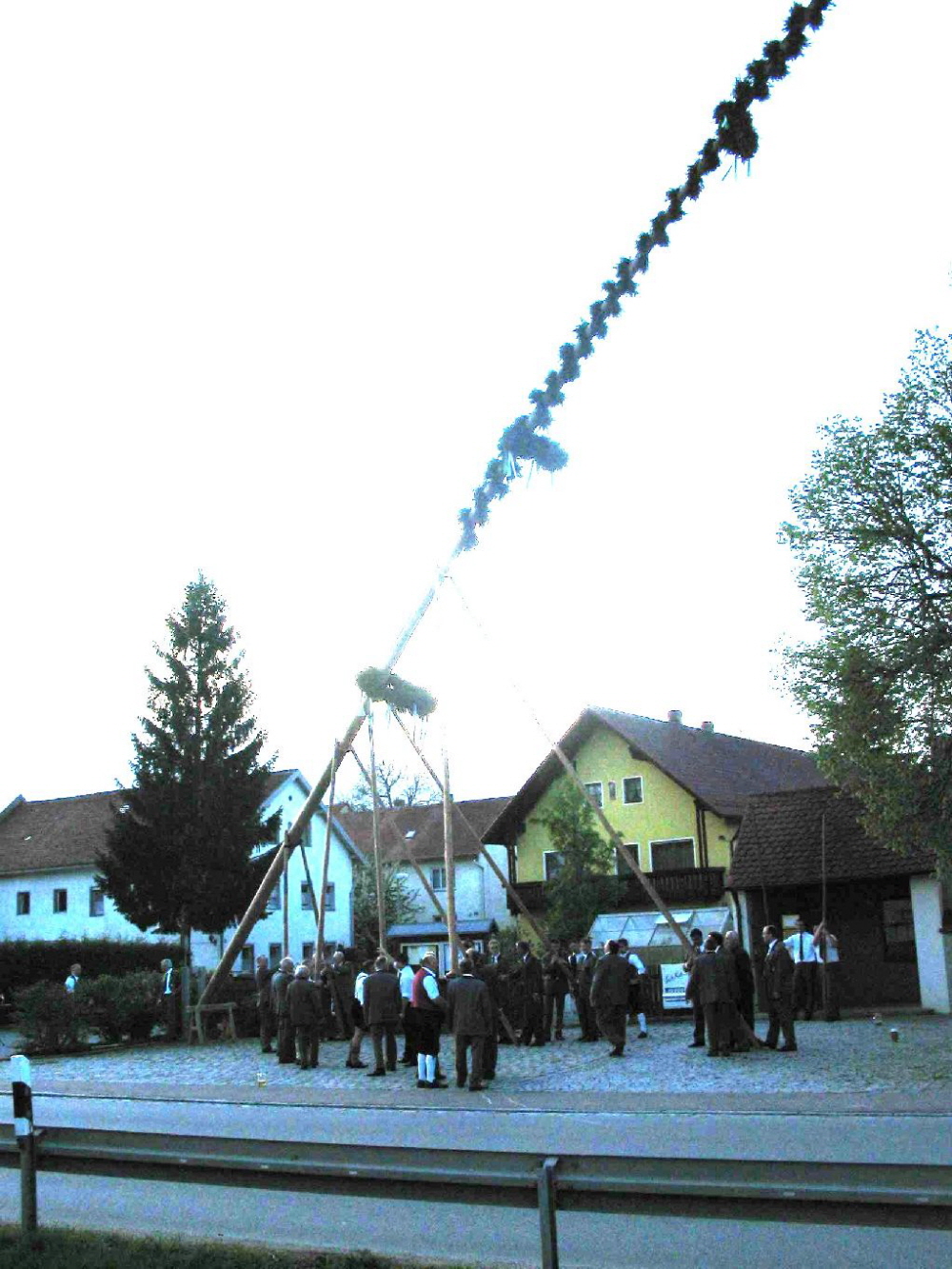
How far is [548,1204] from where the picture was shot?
5508 millimetres

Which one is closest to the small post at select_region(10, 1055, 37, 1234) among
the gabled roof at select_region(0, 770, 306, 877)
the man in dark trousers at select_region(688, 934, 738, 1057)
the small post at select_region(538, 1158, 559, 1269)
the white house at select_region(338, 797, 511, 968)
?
the small post at select_region(538, 1158, 559, 1269)

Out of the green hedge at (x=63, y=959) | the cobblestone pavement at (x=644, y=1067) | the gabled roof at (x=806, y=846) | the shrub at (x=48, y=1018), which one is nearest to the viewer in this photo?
the cobblestone pavement at (x=644, y=1067)

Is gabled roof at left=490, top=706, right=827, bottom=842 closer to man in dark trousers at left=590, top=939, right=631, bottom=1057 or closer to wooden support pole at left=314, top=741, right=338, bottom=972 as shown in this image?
wooden support pole at left=314, top=741, right=338, bottom=972

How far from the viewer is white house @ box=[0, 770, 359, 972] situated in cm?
5459

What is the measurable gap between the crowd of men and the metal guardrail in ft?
35.1

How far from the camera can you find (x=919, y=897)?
28.9 m

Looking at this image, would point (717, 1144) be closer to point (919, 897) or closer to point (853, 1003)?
point (919, 897)

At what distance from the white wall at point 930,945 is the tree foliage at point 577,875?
11239mm

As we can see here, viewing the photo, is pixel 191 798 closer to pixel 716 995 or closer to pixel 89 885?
pixel 89 885

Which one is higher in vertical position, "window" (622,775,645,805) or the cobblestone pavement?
"window" (622,775,645,805)

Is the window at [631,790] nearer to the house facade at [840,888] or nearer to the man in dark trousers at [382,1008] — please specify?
the house facade at [840,888]

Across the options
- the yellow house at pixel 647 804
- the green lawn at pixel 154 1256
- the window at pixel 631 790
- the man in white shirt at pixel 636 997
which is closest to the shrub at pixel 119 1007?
the man in white shirt at pixel 636 997

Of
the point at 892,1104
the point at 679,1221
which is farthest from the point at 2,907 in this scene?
the point at 679,1221

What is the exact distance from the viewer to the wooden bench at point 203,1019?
26812 mm
